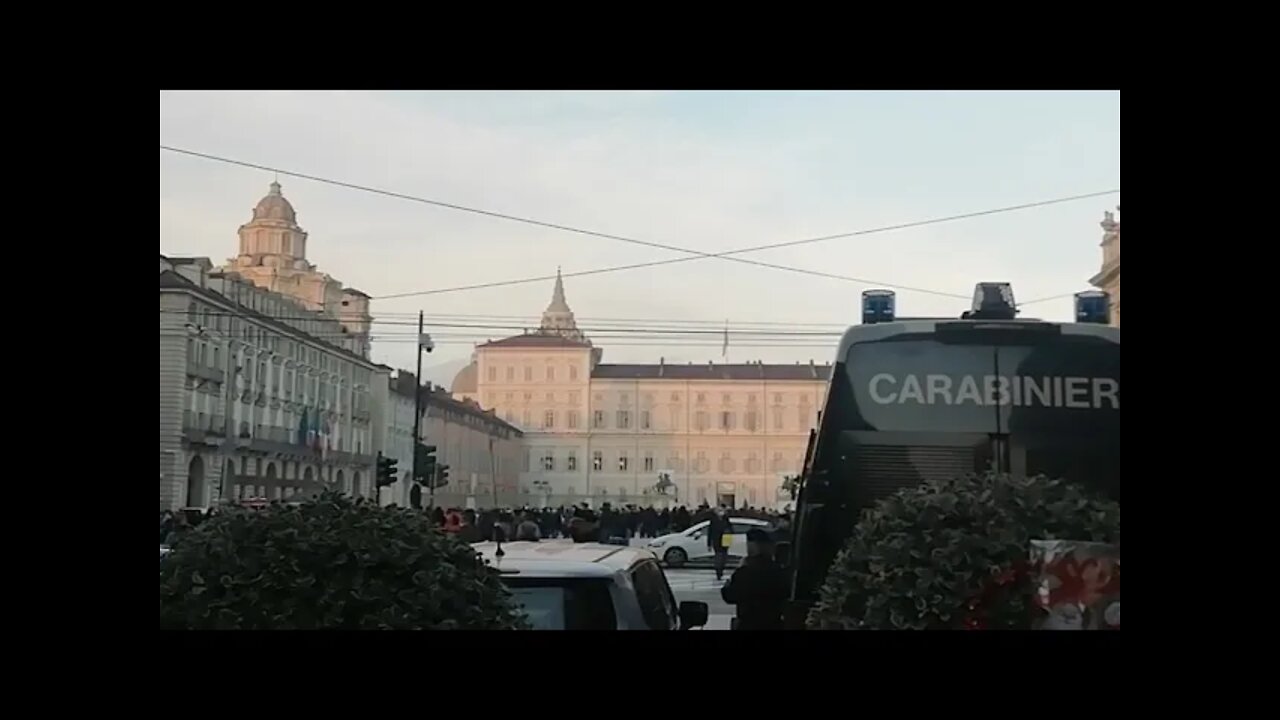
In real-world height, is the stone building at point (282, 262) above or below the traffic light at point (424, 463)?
above

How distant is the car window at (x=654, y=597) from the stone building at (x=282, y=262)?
120 centimetres

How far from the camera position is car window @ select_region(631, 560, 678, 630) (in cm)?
415

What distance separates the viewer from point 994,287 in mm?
4500

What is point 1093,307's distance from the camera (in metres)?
4.27

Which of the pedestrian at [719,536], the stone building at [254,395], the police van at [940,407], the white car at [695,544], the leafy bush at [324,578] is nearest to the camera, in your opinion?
the leafy bush at [324,578]

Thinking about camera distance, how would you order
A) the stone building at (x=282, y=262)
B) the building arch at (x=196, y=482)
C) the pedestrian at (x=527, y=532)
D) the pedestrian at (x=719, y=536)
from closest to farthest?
the building arch at (x=196, y=482), the stone building at (x=282, y=262), the pedestrian at (x=527, y=532), the pedestrian at (x=719, y=536)

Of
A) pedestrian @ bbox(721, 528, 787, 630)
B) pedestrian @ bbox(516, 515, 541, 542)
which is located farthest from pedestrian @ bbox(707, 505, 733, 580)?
pedestrian @ bbox(516, 515, 541, 542)

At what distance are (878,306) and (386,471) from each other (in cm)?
175

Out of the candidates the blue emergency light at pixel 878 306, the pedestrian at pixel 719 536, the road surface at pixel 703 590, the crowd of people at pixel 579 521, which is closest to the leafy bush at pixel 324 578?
the crowd of people at pixel 579 521

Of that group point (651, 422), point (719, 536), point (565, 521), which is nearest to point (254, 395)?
point (565, 521)

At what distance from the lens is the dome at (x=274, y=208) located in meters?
4.06

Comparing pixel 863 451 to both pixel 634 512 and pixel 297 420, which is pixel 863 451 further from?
pixel 297 420

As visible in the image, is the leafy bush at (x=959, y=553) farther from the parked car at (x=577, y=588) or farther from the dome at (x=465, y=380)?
the dome at (x=465, y=380)
